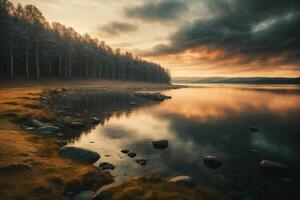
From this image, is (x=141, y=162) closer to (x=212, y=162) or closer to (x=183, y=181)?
(x=183, y=181)

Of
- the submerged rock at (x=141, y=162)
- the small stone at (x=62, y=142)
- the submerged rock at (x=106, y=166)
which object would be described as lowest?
the submerged rock at (x=141, y=162)

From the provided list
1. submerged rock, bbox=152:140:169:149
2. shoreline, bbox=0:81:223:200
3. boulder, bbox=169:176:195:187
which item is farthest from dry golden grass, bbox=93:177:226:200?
submerged rock, bbox=152:140:169:149

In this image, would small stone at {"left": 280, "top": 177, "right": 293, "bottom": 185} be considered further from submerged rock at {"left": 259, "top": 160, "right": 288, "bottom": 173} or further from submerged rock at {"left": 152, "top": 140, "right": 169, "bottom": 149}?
submerged rock at {"left": 152, "top": 140, "right": 169, "bottom": 149}

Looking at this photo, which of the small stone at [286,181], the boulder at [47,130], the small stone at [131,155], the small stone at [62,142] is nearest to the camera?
the small stone at [286,181]

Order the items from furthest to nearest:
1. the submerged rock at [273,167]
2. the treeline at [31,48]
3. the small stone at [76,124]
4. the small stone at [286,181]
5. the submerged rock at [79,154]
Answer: the treeline at [31,48], the small stone at [76,124], the submerged rock at [273,167], the submerged rock at [79,154], the small stone at [286,181]

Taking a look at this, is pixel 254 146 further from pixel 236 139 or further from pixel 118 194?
pixel 118 194

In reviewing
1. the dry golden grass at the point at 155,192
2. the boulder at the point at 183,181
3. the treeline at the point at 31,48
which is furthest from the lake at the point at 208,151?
the treeline at the point at 31,48

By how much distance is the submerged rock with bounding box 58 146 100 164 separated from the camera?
10.4m

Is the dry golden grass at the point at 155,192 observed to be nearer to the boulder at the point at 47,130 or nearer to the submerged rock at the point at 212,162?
the submerged rock at the point at 212,162

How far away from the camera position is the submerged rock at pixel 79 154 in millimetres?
10375

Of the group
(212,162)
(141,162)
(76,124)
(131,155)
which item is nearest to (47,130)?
(76,124)

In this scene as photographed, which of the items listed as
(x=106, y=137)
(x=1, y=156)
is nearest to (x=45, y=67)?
(x=106, y=137)

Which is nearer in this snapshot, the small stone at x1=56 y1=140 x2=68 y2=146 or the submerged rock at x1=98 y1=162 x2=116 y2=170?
the submerged rock at x1=98 y1=162 x2=116 y2=170

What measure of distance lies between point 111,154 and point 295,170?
34.5 feet
